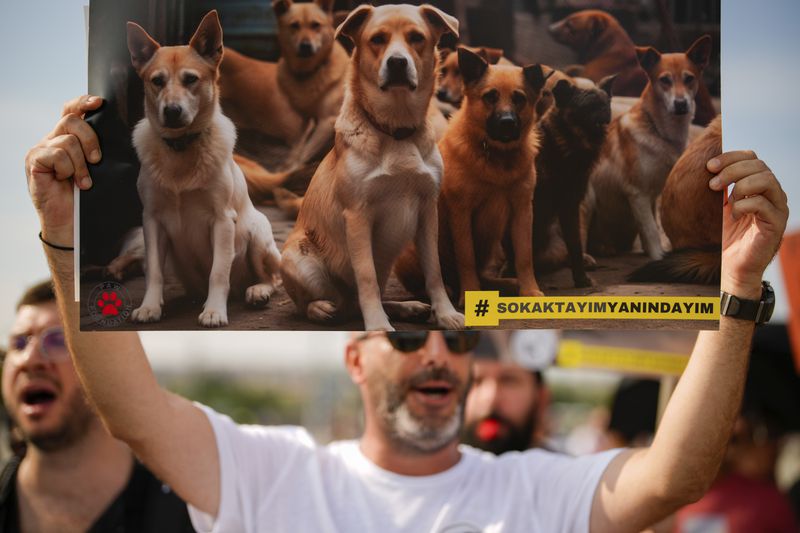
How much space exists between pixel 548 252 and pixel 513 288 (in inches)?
5.3

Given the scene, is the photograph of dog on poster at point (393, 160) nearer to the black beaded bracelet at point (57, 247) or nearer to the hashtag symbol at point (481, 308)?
the hashtag symbol at point (481, 308)

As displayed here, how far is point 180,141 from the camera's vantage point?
2338 millimetres

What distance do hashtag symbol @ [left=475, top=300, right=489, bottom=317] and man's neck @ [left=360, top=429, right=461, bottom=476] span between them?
1.19 meters

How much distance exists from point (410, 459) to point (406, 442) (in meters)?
0.06

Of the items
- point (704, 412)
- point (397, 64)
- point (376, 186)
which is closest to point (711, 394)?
point (704, 412)

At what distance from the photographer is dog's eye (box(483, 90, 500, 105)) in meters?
2.28

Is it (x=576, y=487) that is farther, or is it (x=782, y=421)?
(x=782, y=421)

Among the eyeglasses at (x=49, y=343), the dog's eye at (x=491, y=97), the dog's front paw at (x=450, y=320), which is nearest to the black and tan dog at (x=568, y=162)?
the dog's eye at (x=491, y=97)

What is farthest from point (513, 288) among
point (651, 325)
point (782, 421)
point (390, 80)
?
point (782, 421)

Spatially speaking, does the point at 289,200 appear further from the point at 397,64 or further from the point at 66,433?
the point at 66,433

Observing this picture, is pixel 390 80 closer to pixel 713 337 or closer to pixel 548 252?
pixel 548 252

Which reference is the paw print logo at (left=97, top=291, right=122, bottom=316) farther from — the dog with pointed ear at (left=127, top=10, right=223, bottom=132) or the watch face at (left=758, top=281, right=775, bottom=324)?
the watch face at (left=758, top=281, right=775, bottom=324)

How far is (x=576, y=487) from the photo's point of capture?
121 inches

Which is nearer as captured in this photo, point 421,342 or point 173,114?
point 173,114
